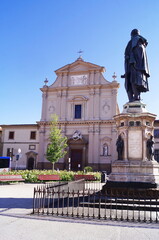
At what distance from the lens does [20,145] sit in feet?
128

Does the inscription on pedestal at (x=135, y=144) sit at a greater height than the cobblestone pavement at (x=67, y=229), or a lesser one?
greater

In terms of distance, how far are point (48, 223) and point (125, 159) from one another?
4692 millimetres

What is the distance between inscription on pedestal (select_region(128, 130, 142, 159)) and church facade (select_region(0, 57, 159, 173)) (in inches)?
902

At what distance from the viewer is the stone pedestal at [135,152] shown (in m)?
8.77

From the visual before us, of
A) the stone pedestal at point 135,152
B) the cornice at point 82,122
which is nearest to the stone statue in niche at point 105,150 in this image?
the cornice at point 82,122

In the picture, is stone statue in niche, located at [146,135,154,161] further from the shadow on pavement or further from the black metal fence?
the shadow on pavement

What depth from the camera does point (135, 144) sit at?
942 centimetres

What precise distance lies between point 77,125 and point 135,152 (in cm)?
2618

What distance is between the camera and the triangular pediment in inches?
1439

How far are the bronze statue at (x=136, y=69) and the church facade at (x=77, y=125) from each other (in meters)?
21.9

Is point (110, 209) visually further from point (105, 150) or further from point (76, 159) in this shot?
point (76, 159)

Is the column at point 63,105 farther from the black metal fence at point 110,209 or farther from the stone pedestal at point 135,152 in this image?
the black metal fence at point 110,209

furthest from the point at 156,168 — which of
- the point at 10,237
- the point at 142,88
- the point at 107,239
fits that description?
the point at 10,237

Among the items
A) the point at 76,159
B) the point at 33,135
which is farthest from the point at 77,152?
the point at 33,135
